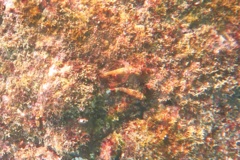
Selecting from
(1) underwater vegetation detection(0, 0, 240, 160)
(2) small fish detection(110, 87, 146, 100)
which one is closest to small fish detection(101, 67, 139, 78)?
(1) underwater vegetation detection(0, 0, 240, 160)

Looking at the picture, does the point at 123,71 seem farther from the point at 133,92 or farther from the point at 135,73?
the point at 133,92

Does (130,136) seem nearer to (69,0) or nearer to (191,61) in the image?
(191,61)

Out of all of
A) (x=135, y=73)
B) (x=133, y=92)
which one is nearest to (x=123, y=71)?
(x=135, y=73)

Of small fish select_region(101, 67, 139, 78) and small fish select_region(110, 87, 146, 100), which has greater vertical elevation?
small fish select_region(101, 67, 139, 78)

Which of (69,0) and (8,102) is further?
(8,102)

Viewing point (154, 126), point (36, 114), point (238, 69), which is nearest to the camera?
point (238, 69)

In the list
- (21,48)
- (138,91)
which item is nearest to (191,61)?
(138,91)

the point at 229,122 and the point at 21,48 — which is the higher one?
the point at 21,48

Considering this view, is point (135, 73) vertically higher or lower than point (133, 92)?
higher

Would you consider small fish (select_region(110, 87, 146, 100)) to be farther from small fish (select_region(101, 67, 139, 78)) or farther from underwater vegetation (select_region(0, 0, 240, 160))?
small fish (select_region(101, 67, 139, 78))
